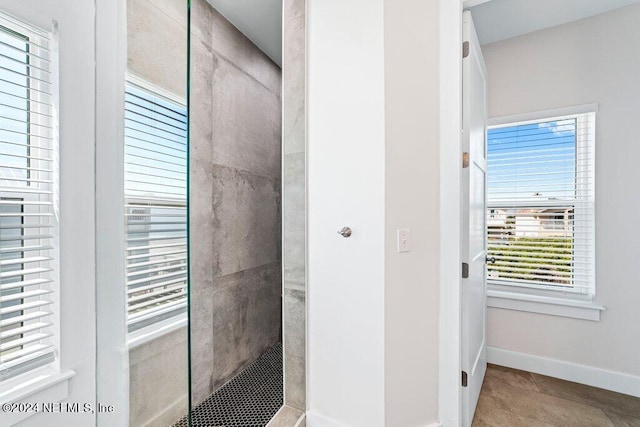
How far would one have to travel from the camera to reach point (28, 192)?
0.45 m

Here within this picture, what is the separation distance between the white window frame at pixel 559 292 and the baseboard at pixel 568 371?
0.35 m

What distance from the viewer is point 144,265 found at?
1.60ft

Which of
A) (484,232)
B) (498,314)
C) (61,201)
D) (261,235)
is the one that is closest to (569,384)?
(498,314)

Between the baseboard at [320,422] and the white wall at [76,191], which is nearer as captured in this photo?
the white wall at [76,191]

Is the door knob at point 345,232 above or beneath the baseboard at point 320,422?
above

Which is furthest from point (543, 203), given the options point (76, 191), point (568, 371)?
point (76, 191)

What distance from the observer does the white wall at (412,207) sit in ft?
4.53

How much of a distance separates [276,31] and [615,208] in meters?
2.69

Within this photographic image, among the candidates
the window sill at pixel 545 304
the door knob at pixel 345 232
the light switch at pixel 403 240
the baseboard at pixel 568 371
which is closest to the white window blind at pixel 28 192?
the door knob at pixel 345 232

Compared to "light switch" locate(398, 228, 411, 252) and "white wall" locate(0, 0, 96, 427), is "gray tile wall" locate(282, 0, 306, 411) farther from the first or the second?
"white wall" locate(0, 0, 96, 427)

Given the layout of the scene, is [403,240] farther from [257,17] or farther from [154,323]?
[257,17]

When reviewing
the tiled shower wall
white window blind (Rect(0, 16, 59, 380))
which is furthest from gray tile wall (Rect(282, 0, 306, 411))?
white window blind (Rect(0, 16, 59, 380))

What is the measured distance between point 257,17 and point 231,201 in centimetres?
127

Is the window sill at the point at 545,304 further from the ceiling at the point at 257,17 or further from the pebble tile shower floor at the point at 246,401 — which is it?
the ceiling at the point at 257,17
